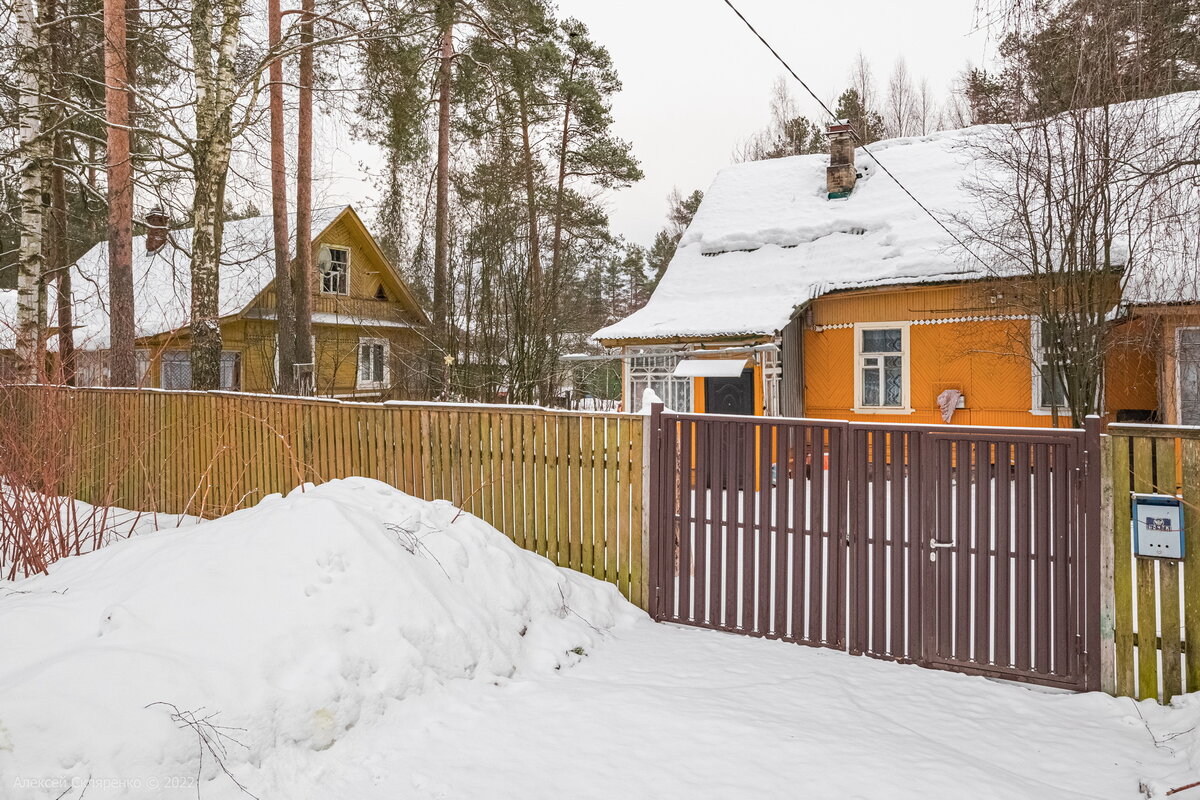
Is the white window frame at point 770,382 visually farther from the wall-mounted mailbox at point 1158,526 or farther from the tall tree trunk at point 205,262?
the wall-mounted mailbox at point 1158,526

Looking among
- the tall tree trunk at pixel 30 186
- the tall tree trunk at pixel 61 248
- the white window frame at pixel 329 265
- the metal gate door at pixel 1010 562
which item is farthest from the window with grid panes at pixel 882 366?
the white window frame at pixel 329 265

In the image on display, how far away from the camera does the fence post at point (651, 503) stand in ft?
18.1

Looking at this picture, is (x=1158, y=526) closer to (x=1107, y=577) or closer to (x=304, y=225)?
(x=1107, y=577)

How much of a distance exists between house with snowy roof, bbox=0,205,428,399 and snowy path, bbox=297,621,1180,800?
16311mm

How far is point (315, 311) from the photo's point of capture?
2302cm

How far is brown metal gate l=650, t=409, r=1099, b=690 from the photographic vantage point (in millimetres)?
4258

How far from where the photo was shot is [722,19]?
6336 millimetres

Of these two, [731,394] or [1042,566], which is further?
[731,394]

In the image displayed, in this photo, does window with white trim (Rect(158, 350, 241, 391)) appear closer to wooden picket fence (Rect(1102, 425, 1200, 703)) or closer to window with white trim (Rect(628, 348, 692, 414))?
window with white trim (Rect(628, 348, 692, 414))

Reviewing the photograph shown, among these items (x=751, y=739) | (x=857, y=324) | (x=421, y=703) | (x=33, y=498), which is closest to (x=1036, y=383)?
(x=857, y=324)

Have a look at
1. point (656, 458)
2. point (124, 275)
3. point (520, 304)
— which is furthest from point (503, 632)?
point (124, 275)

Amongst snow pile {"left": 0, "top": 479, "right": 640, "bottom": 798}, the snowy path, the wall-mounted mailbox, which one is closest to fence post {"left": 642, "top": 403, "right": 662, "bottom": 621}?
snow pile {"left": 0, "top": 479, "right": 640, "bottom": 798}

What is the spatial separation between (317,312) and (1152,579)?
23.0m

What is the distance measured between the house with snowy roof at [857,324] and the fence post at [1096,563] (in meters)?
8.43
